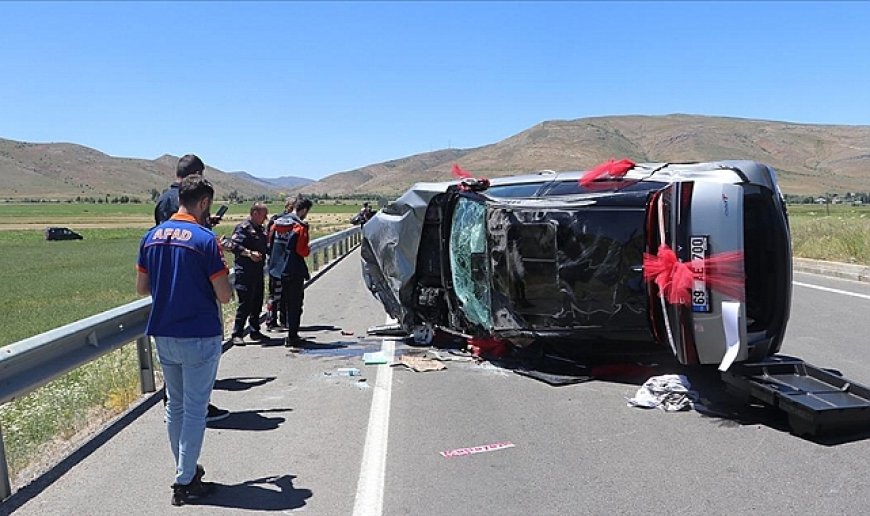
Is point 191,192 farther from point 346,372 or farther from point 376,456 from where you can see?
point 346,372

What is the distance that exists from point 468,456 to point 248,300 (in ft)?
17.2

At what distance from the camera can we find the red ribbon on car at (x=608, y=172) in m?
7.65

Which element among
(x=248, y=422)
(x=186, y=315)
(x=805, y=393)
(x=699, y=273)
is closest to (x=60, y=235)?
(x=248, y=422)

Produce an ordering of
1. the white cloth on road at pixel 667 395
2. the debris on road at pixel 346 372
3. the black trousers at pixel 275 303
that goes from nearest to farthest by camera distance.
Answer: the white cloth on road at pixel 667 395 → the debris on road at pixel 346 372 → the black trousers at pixel 275 303

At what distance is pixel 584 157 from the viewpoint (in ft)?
540

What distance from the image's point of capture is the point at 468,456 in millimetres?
5562

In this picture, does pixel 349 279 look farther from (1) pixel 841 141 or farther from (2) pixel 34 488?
(1) pixel 841 141

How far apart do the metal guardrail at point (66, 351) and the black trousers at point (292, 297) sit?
2252mm

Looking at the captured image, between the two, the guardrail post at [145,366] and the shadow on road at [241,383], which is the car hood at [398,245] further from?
the guardrail post at [145,366]

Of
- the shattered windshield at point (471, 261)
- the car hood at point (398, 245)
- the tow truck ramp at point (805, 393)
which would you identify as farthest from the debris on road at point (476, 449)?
the car hood at point (398, 245)

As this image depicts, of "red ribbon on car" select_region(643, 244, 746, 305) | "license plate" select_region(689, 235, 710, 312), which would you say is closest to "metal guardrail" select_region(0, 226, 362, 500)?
"red ribbon on car" select_region(643, 244, 746, 305)

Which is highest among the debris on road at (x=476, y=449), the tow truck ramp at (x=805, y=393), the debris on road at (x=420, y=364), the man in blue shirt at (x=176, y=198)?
the man in blue shirt at (x=176, y=198)

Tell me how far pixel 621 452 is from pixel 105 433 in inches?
152

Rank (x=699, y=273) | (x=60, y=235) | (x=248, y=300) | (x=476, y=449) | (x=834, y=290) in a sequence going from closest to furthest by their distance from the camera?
(x=476, y=449) → (x=699, y=273) → (x=248, y=300) → (x=834, y=290) → (x=60, y=235)
